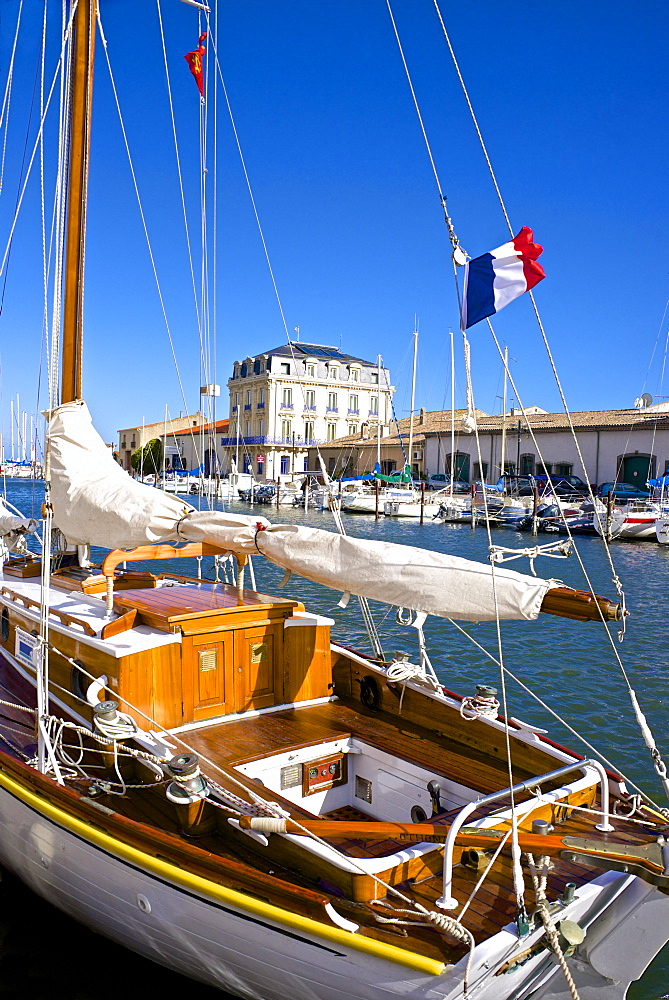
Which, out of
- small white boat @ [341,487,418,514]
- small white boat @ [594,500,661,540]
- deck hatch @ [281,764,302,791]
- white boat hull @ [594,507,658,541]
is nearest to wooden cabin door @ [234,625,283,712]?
deck hatch @ [281,764,302,791]

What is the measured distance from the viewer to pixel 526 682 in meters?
13.0

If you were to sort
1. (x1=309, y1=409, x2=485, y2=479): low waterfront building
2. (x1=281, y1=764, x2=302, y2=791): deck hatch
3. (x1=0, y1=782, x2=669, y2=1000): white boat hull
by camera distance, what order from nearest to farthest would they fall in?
1. (x1=0, y1=782, x2=669, y2=1000): white boat hull
2. (x1=281, y1=764, x2=302, y2=791): deck hatch
3. (x1=309, y1=409, x2=485, y2=479): low waterfront building

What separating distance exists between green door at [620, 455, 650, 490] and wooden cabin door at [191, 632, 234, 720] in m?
41.9

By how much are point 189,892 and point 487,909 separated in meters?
1.89

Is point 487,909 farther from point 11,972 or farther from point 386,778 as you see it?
point 11,972

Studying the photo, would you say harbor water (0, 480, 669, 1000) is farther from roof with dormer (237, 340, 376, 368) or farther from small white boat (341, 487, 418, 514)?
roof with dormer (237, 340, 376, 368)

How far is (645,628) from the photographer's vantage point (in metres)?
16.8

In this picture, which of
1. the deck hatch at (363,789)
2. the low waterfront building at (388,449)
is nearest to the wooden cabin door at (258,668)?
the deck hatch at (363,789)

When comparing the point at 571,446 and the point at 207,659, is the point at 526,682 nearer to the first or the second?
the point at 207,659

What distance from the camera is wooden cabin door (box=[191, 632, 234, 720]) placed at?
6.65 meters

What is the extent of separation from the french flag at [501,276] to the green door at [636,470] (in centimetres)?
4142

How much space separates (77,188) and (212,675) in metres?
6.22

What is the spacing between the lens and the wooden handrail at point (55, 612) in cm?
682

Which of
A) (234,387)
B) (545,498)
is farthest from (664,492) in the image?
(234,387)
